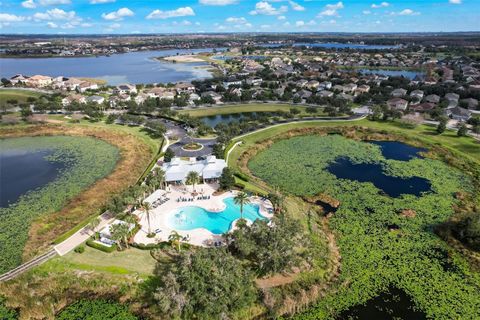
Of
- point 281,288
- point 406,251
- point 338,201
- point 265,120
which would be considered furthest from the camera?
point 265,120

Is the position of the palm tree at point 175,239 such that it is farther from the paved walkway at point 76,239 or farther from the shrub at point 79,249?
the paved walkway at point 76,239

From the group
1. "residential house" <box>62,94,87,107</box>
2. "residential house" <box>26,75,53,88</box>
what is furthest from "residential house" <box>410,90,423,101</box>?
"residential house" <box>26,75,53,88</box>

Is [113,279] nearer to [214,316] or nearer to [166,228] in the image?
[166,228]

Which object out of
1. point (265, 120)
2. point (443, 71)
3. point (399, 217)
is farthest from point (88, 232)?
point (443, 71)

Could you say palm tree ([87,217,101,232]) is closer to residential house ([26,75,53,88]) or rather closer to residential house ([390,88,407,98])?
Answer: residential house ([390,88,407,98])

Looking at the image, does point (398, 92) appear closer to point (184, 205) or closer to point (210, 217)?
point (210, 217)

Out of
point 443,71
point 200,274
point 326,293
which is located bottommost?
point 326,293
